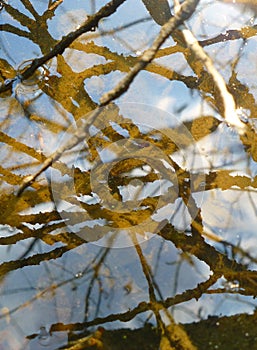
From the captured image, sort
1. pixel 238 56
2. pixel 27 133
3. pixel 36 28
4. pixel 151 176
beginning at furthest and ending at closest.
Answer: pixel 36 28 → pixel 238 56 → pixel 27 133 → pixel 151 176

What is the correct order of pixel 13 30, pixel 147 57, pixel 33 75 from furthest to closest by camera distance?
pixel 13 30 → pixel 33 75 → pixel 147 57

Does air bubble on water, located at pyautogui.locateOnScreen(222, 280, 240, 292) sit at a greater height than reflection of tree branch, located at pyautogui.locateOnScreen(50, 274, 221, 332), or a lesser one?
greater

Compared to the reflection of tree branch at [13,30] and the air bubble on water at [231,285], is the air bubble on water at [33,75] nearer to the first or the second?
the reflection of tree branch at [13,30]

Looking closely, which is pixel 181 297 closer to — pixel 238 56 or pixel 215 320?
pixel 215 320

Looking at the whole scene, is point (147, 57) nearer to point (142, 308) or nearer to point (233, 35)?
point (142, 308)

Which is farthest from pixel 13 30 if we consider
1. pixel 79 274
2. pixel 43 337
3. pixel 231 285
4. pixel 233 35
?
pixel 231 285

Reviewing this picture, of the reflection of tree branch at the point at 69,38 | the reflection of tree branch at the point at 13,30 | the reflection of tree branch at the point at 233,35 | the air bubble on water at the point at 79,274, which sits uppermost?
the reflection of tree branch at the point at 13,30

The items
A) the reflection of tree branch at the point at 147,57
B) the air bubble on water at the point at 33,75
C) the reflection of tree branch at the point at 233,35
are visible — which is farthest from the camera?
the reflection of tree branch at the point at 233,35

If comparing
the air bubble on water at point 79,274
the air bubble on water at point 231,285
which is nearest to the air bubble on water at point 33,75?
the air bubble on water at point 79,274

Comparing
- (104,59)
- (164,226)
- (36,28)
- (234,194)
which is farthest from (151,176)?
(36,28)

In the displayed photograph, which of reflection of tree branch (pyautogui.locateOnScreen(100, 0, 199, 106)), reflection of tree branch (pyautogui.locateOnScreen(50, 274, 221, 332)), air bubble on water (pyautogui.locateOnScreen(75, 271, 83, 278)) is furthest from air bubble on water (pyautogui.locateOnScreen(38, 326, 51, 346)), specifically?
reflection of tree branch (pyautogui.locateOnScreen(100, 0, 199, 106))

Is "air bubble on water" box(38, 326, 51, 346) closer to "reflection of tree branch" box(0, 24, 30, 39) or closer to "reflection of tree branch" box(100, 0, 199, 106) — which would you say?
"reflection of tree branch" box(100, 0, 199, 106)
